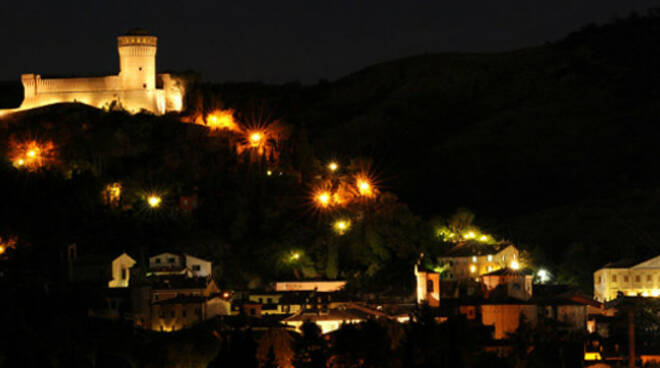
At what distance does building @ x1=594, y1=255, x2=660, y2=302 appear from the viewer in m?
81.5

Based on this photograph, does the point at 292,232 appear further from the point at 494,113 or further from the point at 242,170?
the point at 494,113

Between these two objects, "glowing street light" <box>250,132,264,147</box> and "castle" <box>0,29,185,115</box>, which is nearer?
"glowing street light" <box>250,132,264,147</box>

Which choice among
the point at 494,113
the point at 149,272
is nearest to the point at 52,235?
the point at 149,272

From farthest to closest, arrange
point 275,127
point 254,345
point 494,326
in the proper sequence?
point 275,127
point 494,326
point 254,345

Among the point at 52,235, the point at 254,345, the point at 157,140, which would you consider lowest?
the point at 254,345

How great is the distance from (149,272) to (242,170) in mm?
15568

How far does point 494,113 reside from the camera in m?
162

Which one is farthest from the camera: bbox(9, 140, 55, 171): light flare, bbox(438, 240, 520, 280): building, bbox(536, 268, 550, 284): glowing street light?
bbox(9, 140, 55, 171): light flare

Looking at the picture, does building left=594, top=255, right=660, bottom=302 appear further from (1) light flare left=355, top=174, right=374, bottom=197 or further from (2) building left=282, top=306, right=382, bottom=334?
(2) building left=282, top=306, right=382, bottom=334

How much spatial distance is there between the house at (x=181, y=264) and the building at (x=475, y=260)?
50.2 ft

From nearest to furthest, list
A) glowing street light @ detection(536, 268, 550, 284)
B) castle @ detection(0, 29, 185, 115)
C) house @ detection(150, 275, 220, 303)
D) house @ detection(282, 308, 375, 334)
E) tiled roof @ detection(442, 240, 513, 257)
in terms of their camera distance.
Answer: house @ detection(282, 308, 375, 334)
house @ detection(150, 275, 220, 303)
tiled roof @ detection(442, 240, 513, 257)
glowing street light @ detection(536, 268, 550, 284)
castle @ detection(0, 29, 185, 115)

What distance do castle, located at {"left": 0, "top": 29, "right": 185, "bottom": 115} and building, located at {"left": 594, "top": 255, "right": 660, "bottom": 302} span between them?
3755 cm

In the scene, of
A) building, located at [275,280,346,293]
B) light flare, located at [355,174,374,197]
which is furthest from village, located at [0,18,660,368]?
light flare, located at [355,174,374,197]

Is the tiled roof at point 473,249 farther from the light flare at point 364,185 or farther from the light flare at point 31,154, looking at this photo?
the light flare at point 31,154
